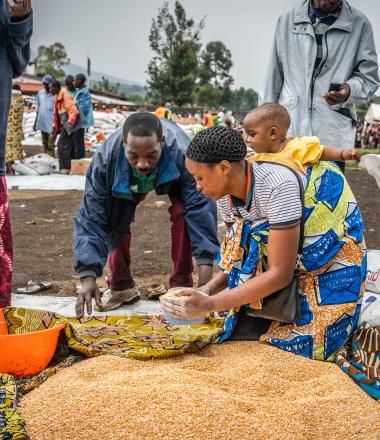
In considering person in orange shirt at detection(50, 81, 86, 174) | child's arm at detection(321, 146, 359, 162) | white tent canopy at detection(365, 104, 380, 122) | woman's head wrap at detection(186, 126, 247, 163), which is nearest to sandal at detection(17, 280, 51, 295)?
woman's head wrap at detection(186, 126, 247, 163)

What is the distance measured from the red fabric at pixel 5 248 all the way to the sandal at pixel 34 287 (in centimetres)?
75

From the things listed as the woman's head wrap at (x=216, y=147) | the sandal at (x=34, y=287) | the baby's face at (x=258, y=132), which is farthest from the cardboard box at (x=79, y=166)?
the woman's head wrap at (x=216, y=147)

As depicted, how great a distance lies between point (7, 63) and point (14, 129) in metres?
6.94

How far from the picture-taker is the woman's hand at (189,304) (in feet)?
7.41

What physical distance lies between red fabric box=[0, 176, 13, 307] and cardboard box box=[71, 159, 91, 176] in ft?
23.2

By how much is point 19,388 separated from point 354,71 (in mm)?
2610

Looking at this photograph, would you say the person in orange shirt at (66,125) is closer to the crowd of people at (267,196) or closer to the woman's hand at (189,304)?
the crowd of people at (267,196)

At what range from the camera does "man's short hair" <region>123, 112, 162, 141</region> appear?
122 inches

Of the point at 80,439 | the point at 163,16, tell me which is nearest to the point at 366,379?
the point at 80,439

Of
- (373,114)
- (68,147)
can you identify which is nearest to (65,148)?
(68,147)

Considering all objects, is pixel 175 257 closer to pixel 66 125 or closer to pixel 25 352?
pixel 25 352

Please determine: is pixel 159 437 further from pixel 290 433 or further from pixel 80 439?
pixel 290 433

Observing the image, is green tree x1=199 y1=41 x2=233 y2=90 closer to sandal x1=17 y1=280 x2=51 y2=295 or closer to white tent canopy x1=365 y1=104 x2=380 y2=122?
white tent canopy x1=365 y1=104 x2=380 y2=122

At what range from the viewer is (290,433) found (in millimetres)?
1880
